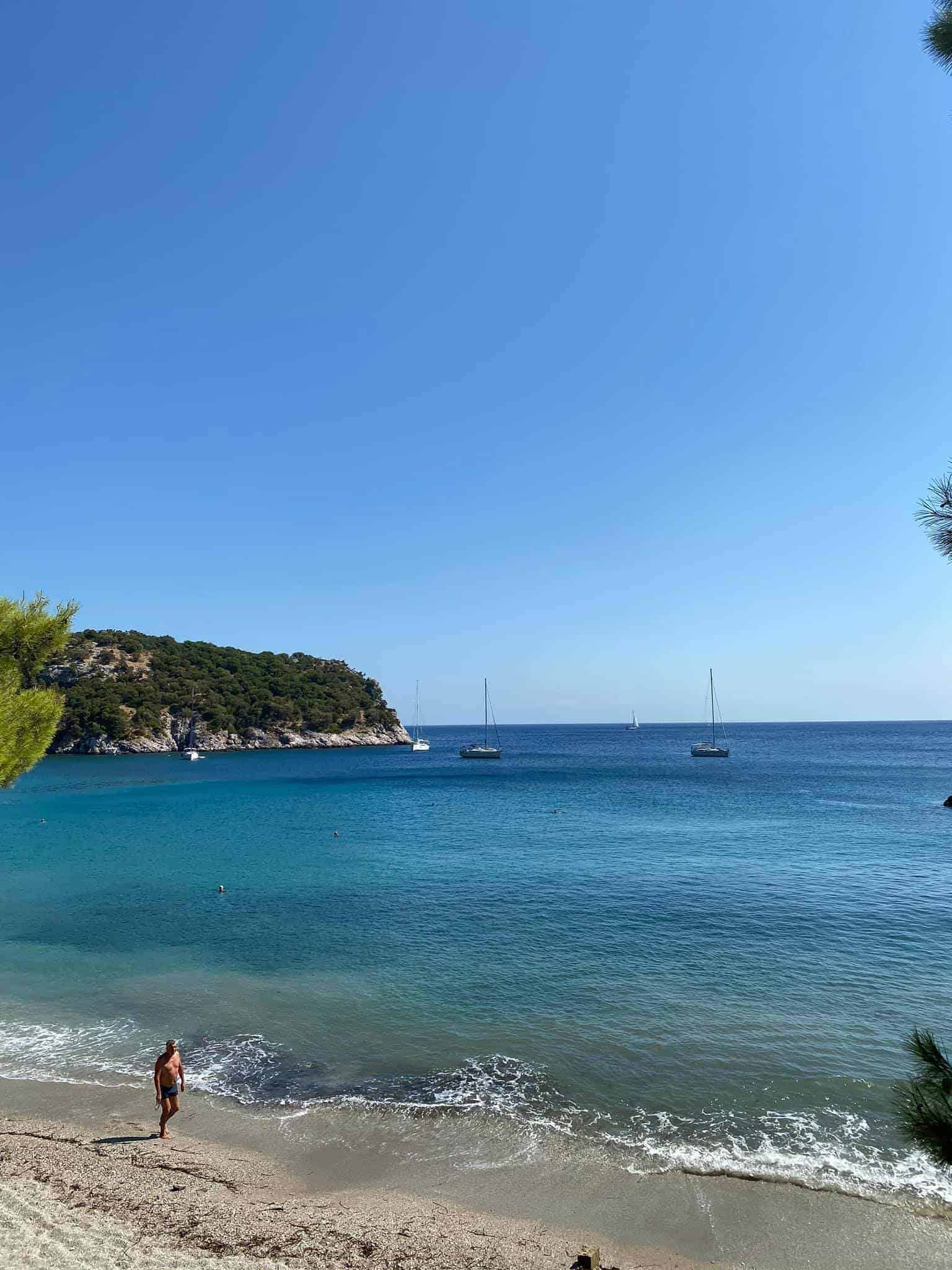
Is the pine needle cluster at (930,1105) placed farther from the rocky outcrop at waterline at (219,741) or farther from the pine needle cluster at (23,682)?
the rocky outcrop at waterline at (219,741)

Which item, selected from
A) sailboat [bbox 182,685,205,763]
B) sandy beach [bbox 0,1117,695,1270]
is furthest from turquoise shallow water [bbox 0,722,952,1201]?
sailboat [bbox 182,685,205,763]

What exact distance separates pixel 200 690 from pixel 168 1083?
135 metres

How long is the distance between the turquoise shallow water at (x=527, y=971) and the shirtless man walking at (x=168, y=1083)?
63.3 inches

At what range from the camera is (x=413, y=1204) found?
10547 mm

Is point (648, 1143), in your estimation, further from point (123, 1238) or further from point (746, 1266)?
point (123, 1238)

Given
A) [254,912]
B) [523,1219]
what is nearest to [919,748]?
[254,912]

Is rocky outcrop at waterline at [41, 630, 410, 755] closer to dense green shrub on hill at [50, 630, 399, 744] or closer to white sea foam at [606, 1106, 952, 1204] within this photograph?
dense green shrub on hill at [50, 630, 399, 744]

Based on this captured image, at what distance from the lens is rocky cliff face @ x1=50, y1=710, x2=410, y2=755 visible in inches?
4791

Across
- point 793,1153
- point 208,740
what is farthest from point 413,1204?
point 208,740

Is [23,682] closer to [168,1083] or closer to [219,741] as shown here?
[168,1083]

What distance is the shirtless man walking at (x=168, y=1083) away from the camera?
12570 mm

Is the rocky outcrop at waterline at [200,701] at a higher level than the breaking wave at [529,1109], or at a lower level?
higher

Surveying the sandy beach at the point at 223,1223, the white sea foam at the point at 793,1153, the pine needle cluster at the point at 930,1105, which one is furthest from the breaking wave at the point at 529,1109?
the pine needle cluster at the point at 930,1105

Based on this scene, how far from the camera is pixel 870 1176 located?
11164mm
